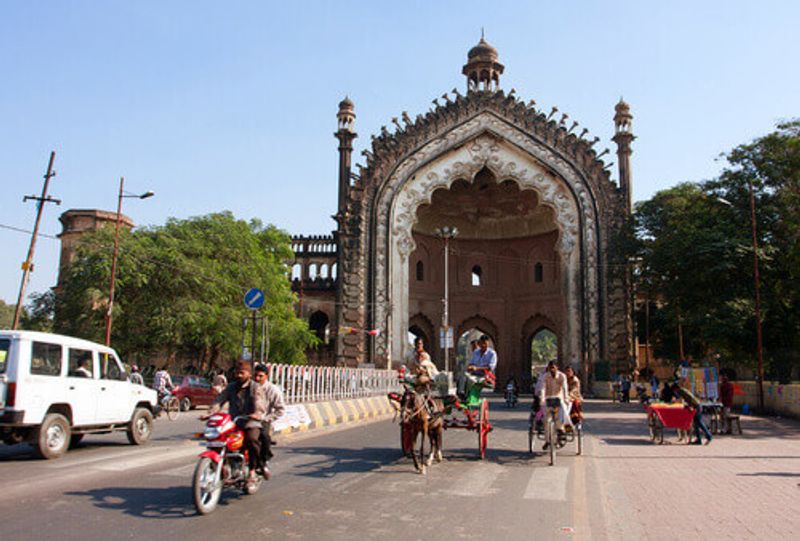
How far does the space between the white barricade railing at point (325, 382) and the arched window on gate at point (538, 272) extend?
58.8 ft

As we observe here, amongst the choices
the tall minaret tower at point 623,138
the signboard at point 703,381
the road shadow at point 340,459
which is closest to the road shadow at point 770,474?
the road shadow at point 340,459

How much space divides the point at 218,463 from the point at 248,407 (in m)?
0.83

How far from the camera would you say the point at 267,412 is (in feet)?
24.3

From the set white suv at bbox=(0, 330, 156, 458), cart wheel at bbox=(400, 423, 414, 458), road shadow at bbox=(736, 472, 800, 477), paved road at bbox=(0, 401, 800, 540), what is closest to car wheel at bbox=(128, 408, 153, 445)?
white suv at bbox=(0, 330, 156, 458)

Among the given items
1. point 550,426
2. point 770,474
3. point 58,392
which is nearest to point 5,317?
point 58,392

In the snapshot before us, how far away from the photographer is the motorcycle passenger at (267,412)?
23.8 ft

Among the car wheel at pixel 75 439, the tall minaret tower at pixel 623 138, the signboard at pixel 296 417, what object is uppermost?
the tall minaret tower at pixel 623 138

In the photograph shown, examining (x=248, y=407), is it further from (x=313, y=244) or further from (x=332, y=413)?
(x=313, y=244)

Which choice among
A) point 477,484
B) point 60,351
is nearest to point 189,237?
point 60,351

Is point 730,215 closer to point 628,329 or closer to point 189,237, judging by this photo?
point 628,329

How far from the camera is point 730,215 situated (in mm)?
24719

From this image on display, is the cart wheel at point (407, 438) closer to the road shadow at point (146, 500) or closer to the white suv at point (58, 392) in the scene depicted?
the road shadow at point (146, 500)

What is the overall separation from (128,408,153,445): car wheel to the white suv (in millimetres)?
18

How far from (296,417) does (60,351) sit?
5.63 meters
